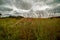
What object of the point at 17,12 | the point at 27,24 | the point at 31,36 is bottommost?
the point at 31,36

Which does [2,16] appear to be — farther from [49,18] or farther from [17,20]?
[49,18]

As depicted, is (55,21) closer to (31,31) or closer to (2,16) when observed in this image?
(31,31)

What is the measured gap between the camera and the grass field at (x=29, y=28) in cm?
243

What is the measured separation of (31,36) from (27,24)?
0.58 feet

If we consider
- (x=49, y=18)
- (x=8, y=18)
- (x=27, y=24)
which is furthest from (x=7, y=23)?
(x=49, y=18)

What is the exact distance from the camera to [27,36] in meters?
2.43

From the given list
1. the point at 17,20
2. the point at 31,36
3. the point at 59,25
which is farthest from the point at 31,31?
the point at 59,25

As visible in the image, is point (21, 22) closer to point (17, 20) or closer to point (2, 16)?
point (17, 20)

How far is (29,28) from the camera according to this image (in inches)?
96.4

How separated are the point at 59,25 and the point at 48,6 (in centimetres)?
31

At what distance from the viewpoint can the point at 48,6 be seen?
8.16 feet

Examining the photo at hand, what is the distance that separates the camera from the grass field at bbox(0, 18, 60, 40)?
243 centimetres

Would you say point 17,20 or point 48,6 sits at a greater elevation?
point 48,6

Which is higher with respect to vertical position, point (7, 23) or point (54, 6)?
point (54, 6)
